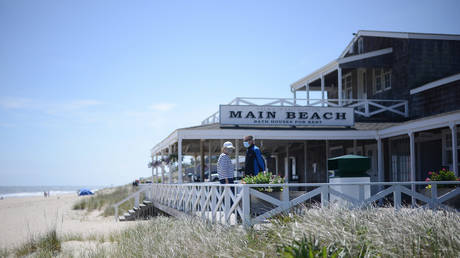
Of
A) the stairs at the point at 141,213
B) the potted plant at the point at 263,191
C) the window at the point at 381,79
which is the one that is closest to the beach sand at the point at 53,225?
the stairs at the point at 141,213

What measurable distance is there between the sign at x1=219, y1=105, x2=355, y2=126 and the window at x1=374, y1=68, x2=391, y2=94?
4.01 meters

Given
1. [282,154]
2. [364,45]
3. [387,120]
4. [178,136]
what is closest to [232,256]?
[178,136]

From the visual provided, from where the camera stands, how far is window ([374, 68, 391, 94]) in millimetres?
20297

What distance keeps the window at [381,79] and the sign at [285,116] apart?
4.01 m

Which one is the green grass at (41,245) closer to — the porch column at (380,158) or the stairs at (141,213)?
the stairs at (141,213)

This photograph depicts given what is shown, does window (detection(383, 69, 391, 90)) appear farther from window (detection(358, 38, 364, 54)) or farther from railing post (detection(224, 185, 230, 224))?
railing post (detection(224, 185, 230, 224))

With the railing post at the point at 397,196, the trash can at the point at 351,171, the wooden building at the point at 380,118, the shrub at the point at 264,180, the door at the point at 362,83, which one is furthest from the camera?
the door at the point at 362,83

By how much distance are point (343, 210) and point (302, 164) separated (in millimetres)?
17011

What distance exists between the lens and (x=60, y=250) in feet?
34.6

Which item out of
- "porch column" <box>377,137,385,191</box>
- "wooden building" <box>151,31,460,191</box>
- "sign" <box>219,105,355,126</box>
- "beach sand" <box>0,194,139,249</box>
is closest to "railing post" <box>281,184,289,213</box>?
"beach sand" <box>0,194,139,249</box>

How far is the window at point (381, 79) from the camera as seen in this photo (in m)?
20.3

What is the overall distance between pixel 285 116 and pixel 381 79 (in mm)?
6171

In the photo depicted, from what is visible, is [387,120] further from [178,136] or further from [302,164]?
[178,136]

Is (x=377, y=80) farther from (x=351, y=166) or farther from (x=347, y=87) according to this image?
(x=351, y=166)
